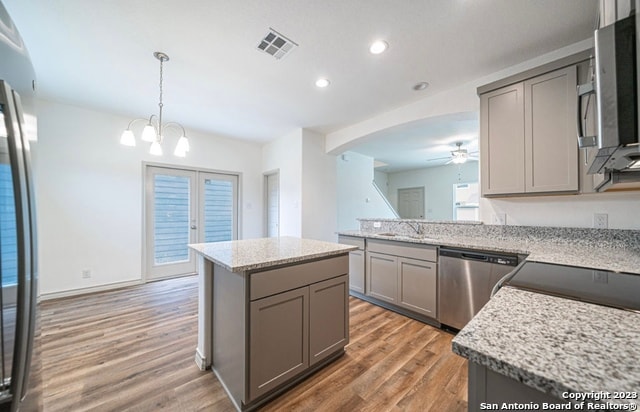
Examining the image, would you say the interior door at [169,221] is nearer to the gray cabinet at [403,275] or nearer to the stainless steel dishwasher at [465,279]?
the gray cabinet at [403,275]

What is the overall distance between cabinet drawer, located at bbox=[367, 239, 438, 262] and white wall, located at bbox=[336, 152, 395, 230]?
249 cm

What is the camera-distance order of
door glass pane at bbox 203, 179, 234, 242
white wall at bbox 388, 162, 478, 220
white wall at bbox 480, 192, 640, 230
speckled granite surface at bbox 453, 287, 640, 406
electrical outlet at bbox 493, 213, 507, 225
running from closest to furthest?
speckled granite surface at bbox 453, 287, 640, 406 → white wall at bbox 480, 192, 640, 230 → electrical outlet at bbox 493, 213, 507, 225 → door glass pane at bbox 203, 179, 234, 242 → white wall at bbox 388, 162, 478, 220

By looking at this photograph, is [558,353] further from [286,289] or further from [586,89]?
[286,289]

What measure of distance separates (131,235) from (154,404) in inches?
124

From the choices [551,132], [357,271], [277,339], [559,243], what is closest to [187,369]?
[277,339]

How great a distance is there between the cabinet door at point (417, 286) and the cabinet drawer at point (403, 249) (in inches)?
2.5

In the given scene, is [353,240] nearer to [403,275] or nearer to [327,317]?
[403,275]

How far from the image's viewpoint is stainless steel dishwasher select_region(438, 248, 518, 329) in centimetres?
212

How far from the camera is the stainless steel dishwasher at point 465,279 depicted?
2121 millimetres

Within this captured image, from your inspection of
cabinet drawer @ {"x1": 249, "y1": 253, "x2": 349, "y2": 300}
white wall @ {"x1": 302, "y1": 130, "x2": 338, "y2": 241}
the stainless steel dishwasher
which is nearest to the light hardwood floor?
the stainless steel dishwasher

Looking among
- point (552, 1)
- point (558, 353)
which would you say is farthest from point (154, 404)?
point (552, 1)

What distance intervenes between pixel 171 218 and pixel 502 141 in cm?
496

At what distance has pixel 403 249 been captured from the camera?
2.80 meters

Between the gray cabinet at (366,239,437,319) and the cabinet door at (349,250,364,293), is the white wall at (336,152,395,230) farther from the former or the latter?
the gray cabinet at (366,239,437,319)
